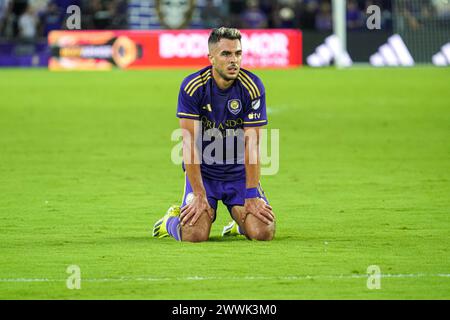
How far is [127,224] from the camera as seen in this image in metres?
11.3

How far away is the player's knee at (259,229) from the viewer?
32.9 feet

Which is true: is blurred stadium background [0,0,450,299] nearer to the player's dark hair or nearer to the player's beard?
the player's beard

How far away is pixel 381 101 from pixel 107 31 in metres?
12.7

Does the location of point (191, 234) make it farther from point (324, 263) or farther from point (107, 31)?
point (107, 31)

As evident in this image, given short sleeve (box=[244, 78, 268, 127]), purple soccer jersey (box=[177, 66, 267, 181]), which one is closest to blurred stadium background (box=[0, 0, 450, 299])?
purple soccer jersey (box=[177, 66, 267, 181])

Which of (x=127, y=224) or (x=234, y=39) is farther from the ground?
(x=234, y=39)

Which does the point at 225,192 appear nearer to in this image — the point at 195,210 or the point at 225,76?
the point at 195,210

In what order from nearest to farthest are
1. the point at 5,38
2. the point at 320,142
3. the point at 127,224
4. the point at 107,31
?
the point at 127,224 → the point at 320,142 → the point at 107,31 → the point at 5,38

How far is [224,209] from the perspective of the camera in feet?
41.7

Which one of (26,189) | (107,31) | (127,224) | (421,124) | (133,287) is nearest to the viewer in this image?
(133,287)

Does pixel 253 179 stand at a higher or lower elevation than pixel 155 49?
lower

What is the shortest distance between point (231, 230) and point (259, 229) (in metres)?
0.61

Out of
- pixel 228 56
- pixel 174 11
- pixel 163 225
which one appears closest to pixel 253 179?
pixel 163 225

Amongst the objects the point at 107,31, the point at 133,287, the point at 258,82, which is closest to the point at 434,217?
the point at 258,82
